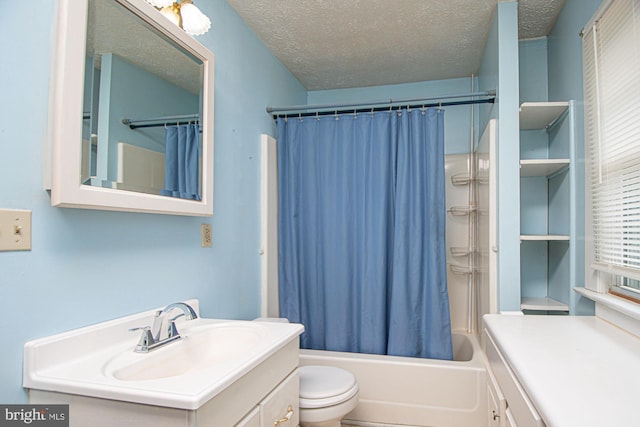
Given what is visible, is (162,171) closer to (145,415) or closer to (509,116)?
(145,415)

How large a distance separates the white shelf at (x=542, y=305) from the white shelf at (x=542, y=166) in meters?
0.78

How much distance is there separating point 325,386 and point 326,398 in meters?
0.08

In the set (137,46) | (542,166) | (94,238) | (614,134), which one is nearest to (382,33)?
(542,166)

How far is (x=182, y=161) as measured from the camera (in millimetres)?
1511

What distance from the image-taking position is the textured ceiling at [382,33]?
6.63 ft

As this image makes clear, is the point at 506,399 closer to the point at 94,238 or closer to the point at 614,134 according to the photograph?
the point at 614,134

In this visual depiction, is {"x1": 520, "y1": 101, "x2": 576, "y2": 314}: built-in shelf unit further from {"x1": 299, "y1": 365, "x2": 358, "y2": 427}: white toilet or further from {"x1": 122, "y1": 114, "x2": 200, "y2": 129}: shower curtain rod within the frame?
{"x1": 122, "y1": 114, "x2": 200, "y2": 129}: shower curtain rod

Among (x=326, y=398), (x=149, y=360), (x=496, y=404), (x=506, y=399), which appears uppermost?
(x=149, y=360)

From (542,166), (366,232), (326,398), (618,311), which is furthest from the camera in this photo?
(366,232)

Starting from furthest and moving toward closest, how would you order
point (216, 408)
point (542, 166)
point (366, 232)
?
point (366, 232), point (542, 166), point (216, 408)

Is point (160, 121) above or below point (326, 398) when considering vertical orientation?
above

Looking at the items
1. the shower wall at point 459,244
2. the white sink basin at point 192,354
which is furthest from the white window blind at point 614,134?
the white sink basin at point 192,354

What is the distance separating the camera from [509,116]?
6.43ft

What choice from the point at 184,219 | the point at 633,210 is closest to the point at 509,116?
the point at 633,210
